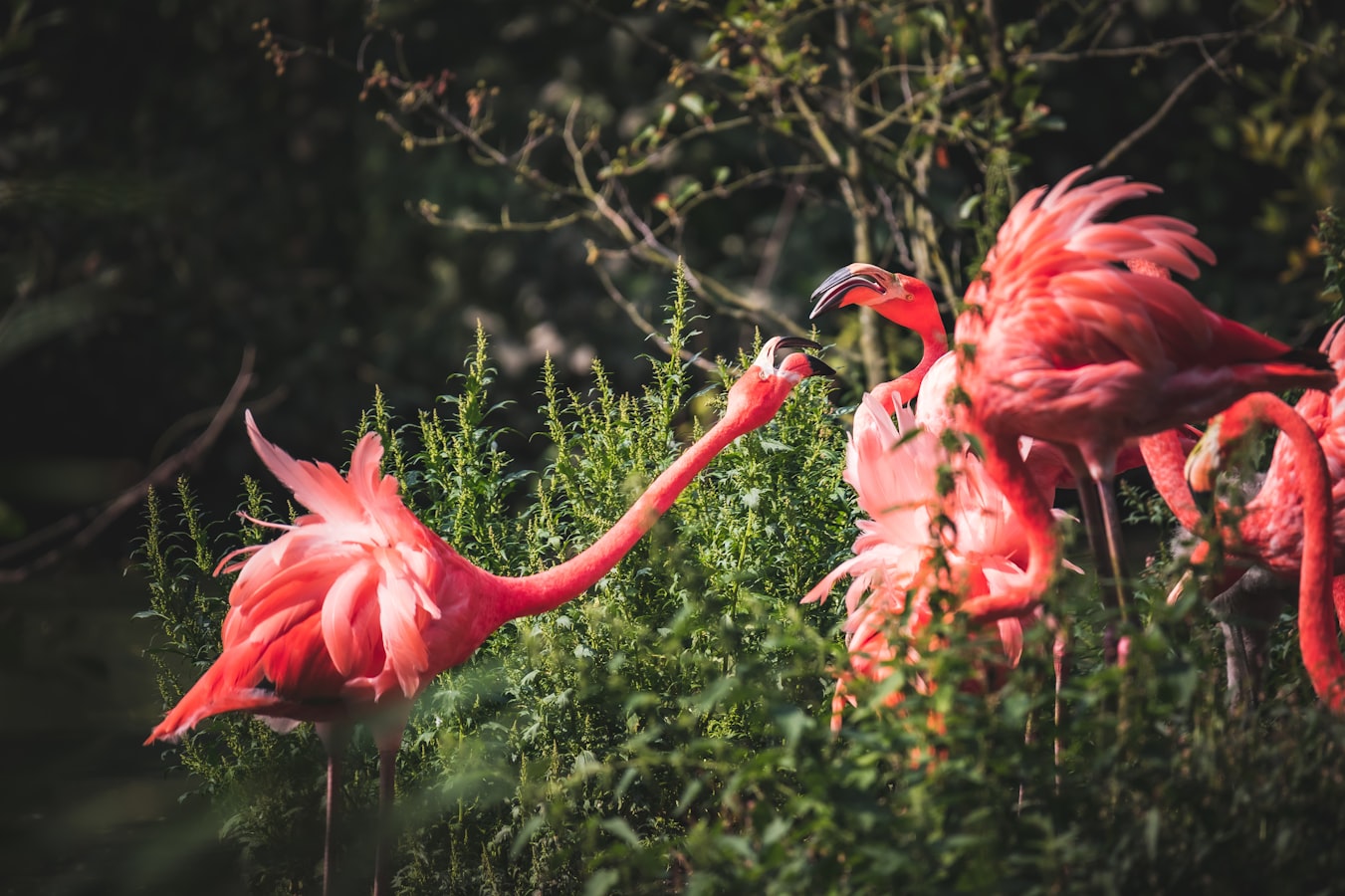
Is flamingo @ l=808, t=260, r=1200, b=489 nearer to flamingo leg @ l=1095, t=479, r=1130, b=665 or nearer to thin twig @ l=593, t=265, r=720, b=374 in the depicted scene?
thin twig @ l=593, t=265, r=720, b=374

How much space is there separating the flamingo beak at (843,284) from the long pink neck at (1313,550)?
4.02 feet

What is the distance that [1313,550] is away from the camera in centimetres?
→ 247

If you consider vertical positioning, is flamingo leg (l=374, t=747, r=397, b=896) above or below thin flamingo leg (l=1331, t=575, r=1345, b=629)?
above

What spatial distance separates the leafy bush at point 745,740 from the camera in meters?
1.82

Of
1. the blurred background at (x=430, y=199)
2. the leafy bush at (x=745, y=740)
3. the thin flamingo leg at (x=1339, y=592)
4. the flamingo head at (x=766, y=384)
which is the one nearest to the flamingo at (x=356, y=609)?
the leafy bush at (x=745, y=740)

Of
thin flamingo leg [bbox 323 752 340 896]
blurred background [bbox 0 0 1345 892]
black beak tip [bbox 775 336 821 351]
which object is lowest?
thin flamingo leg [bbox 323 752 340 896]

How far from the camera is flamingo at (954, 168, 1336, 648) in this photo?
2.32 meters

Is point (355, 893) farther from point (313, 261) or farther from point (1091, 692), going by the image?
point (313, 261)

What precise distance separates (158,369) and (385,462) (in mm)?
4329

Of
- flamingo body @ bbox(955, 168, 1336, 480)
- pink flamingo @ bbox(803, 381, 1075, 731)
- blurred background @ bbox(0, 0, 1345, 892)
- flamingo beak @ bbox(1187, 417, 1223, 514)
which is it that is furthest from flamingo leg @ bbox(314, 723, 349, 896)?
blurred background @ bbox(0, 0, 1345, 892)

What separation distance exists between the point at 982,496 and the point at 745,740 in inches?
28.6

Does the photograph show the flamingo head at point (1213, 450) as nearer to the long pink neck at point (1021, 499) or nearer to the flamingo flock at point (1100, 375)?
the flamingo flock at point (1100, 375)

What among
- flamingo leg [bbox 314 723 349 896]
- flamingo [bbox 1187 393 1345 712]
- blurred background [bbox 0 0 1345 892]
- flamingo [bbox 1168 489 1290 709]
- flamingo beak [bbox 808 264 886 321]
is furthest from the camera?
blurred background [bbox 0 0 1345 892]

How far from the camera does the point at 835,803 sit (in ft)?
5.93
